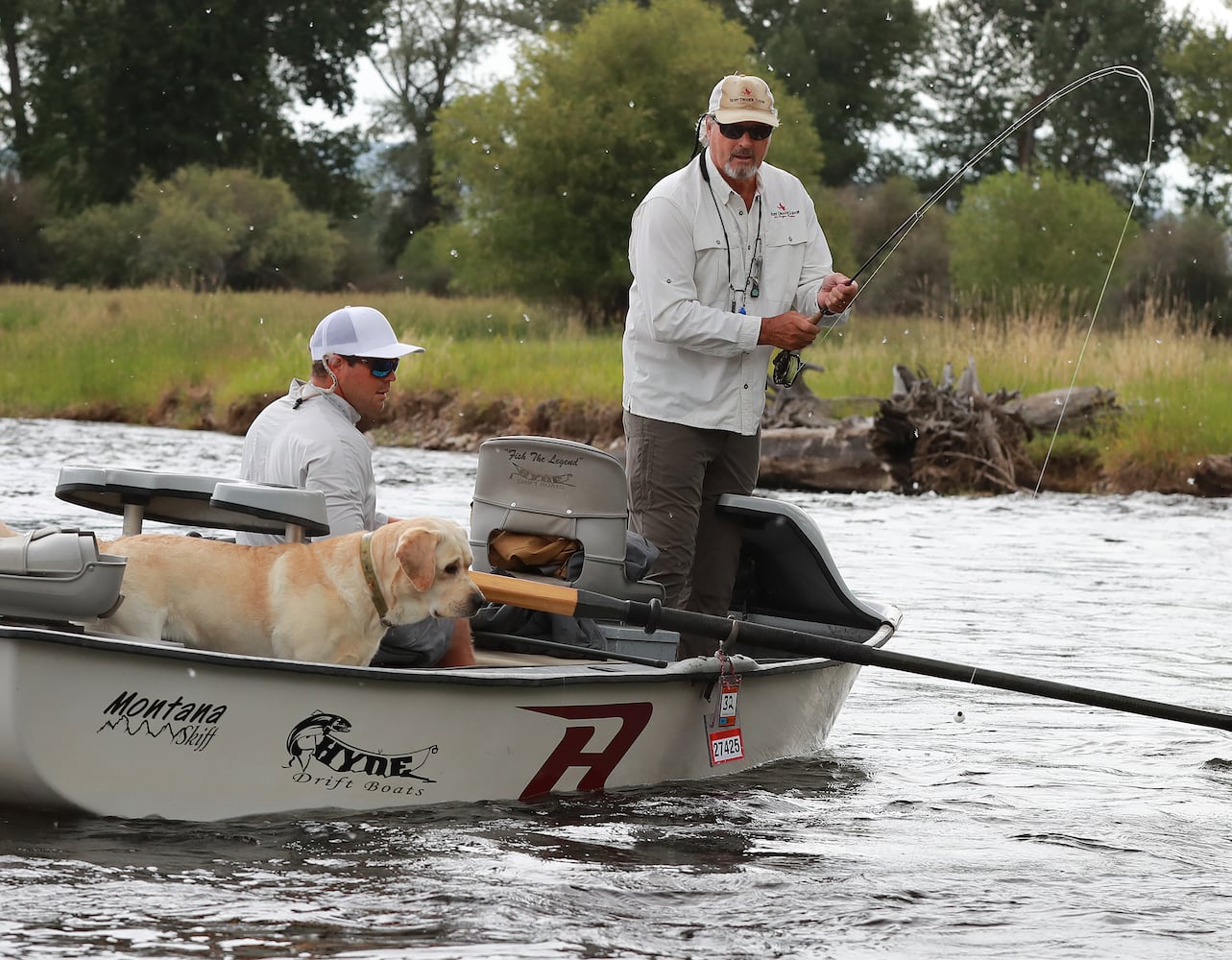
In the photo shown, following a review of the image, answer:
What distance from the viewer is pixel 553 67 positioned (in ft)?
113

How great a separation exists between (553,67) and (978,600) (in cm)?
2548

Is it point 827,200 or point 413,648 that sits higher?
point 827,200

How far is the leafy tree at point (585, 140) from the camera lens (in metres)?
34.3

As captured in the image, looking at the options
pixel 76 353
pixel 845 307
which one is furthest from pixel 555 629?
pixel 76 353

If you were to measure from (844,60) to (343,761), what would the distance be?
2024 inches

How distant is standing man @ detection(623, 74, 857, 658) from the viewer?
243 inches

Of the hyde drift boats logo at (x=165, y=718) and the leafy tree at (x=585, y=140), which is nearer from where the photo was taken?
the hyde drift boats logo at (x=165, y=718)

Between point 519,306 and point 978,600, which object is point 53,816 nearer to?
point 978,600

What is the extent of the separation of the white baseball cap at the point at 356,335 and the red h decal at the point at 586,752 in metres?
1.19

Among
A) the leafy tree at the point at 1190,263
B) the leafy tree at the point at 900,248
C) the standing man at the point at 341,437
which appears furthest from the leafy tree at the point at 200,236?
the standing man at the point at 341,437

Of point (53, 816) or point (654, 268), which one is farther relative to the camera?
point (654, 268)

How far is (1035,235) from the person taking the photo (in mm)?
37438

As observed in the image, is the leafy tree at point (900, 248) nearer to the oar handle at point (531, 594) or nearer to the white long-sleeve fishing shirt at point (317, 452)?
the oar handle at point (531, 594)

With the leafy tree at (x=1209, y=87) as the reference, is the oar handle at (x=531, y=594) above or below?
below
